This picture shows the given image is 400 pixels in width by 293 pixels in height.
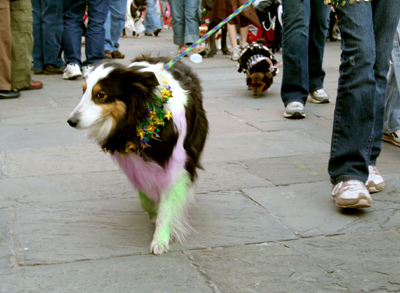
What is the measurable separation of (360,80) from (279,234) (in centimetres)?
103

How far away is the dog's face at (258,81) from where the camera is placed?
6301 millimetres

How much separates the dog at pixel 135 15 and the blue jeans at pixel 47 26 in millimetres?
8189

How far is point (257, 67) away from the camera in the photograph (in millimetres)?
6328

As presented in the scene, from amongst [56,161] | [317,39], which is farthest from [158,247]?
[317,39]

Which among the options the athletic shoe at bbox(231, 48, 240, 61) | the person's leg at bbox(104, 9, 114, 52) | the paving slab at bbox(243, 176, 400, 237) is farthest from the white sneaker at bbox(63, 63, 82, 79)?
the paving slab at bbox(243, 176, 400, 237)

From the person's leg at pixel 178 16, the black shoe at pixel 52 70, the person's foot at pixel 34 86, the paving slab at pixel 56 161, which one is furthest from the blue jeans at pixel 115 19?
the paving slab at pixel 56 161

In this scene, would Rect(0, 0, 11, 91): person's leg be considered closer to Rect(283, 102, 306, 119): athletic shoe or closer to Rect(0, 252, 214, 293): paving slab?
Rect(283, 102, 306, 119): athletic shoe

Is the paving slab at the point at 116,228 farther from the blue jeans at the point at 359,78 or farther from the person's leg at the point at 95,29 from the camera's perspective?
the person's leg at the point at 95,29

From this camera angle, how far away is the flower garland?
8.37 feet

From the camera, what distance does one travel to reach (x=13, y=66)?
6.61m

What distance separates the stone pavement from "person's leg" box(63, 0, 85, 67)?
2.98m

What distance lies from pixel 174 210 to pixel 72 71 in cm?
542

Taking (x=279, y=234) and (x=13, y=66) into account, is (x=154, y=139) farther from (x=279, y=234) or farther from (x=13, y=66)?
(x=13, y=66)

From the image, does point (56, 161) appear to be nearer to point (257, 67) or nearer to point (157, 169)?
point (157, 169)
